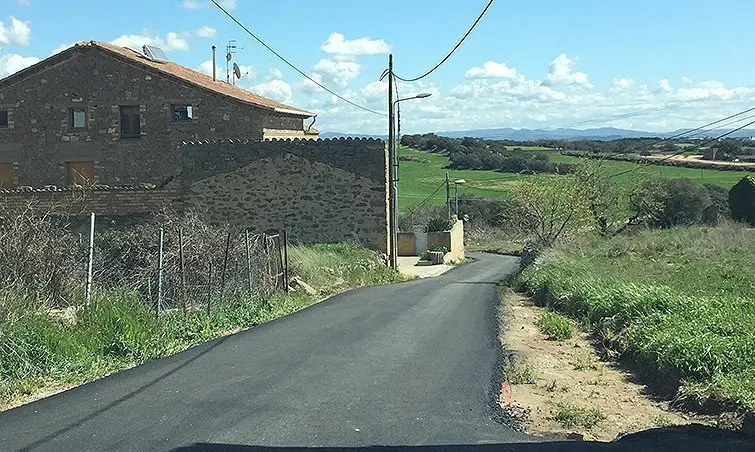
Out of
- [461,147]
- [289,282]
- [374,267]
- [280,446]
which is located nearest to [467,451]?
[280,446]

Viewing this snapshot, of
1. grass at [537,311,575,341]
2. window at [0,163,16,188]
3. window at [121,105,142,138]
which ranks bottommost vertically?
grass at [537,311,575,341]

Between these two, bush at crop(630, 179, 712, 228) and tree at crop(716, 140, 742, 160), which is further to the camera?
tree at crop(716, 140, 742, 160)

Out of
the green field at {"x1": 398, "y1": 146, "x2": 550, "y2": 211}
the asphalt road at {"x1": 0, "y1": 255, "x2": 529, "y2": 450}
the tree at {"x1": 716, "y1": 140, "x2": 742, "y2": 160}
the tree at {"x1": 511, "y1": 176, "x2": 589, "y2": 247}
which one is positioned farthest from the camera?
the green field at {"x1": 398, "y1": 146, "x2": 550, "y2": 211}

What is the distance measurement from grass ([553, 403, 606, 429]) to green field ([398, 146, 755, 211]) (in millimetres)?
47997

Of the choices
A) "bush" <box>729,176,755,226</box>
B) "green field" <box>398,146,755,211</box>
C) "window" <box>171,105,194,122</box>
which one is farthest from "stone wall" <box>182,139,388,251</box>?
"green field" <box>398,146,755,211</box>

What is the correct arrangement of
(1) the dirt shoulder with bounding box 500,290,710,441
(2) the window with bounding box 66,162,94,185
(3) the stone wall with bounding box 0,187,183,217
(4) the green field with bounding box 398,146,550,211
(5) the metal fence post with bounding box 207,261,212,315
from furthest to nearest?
(4) the green field with bounding box 398,146,550,211 → (2) the window with bounding box 66,162,94,185 → (3) the stone wall with bounding box 0,187,183,217 → (5) the metal fence post with bounding box 207,261,212,315 → (1) the dirt shoulder with bounding box 500,290,710,441

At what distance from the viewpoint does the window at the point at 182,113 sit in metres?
30.5

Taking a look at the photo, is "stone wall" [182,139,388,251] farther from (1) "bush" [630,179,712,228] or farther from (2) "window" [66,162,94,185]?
(1) "bush" [630,179,712,228]

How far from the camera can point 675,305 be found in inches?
488

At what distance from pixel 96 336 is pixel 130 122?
21.9 meters

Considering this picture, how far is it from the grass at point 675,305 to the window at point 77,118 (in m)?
17.8

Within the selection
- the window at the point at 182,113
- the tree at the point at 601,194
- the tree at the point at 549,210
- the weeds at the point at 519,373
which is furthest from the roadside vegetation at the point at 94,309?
the tree at the point at 601,194

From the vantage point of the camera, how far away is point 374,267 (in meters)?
26.5

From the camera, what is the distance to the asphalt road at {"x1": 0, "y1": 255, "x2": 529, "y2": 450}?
22.8 ft
